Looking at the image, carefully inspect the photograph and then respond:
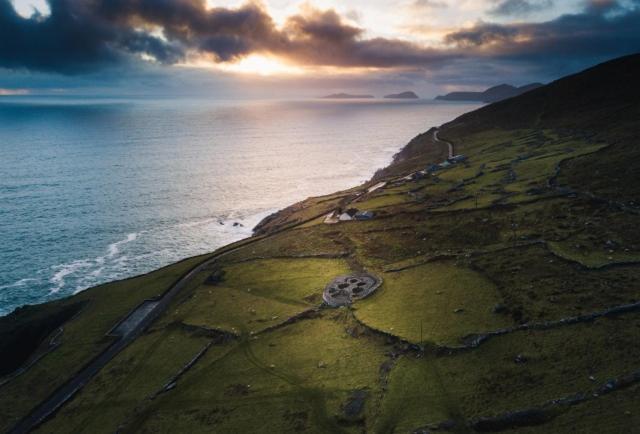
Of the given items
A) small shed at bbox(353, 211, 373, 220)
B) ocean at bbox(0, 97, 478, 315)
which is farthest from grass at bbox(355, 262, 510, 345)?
ocean at bbox(0, 97, 478, 315)

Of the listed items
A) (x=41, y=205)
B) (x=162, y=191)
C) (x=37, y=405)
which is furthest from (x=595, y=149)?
(x=41, y=205)

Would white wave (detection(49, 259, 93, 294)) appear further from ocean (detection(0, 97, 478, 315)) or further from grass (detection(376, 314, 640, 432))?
grass (detection(376, 314, 640, 432))

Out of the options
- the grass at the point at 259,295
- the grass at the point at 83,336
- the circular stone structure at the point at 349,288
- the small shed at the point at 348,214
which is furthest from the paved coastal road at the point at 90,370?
the small shed at the point at 348,214

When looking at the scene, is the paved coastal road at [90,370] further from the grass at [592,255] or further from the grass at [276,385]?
the grass at [592,255]

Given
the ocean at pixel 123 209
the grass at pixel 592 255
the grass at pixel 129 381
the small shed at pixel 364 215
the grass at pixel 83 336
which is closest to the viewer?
the grass at pixel 129 381

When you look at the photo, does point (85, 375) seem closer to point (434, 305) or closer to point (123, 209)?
point (434, 305)

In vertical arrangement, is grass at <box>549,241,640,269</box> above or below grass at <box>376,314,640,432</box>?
above

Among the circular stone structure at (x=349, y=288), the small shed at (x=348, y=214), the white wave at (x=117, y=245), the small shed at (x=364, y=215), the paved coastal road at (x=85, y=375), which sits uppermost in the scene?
the small shed at (x=364, y=215)

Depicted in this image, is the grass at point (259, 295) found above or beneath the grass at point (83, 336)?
above
